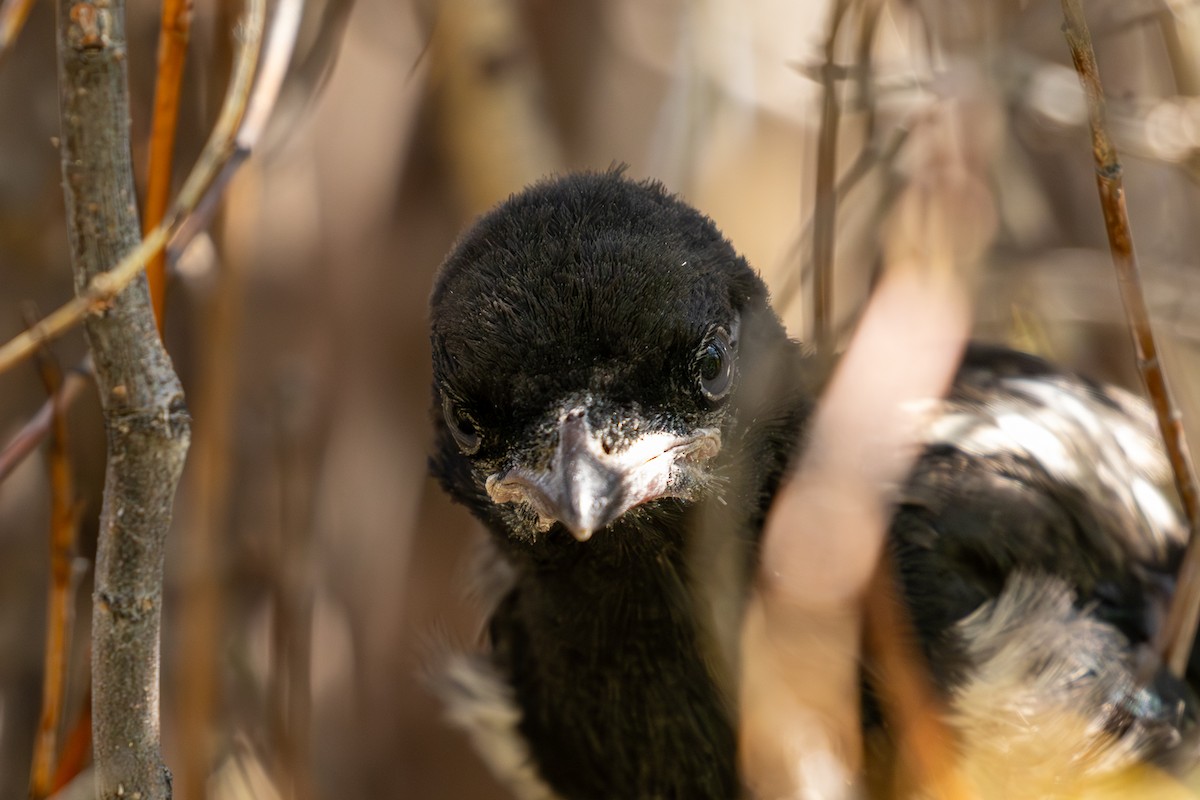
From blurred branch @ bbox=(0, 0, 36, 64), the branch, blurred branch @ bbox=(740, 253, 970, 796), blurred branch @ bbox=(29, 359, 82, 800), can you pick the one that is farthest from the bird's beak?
blurred branch @ bbox=(0, 0, 36, 64)

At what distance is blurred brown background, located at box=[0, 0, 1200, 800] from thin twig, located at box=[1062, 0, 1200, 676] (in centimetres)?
69

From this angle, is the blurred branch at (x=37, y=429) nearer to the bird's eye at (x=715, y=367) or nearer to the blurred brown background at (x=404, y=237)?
the blurred brown background at (x=404, y=237)

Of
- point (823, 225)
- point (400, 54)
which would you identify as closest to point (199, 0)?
point (400, 54)

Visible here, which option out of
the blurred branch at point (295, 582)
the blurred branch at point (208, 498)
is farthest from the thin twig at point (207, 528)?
the blurred branch at point (295, 582)

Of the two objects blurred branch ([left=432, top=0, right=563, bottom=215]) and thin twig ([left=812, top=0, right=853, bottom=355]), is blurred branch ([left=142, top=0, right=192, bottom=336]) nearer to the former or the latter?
thin twig ([left=812, top=0, right=853, bottom=355])

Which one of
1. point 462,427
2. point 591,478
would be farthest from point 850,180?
point 591,478

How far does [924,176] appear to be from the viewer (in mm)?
2402

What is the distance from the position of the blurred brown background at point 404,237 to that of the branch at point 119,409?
38.0 inches

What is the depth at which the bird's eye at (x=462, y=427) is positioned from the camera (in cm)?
178

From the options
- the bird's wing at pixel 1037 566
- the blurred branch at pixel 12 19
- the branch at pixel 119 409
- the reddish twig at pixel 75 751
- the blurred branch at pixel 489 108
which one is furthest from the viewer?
the blurred branch at pixel 489 108

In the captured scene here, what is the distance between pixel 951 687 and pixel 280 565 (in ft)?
4.91

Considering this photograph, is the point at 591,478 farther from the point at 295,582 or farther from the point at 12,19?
the point at 295,582

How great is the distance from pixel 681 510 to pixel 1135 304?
27.8 inches

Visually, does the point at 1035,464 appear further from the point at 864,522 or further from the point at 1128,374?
the point at 1128,374
